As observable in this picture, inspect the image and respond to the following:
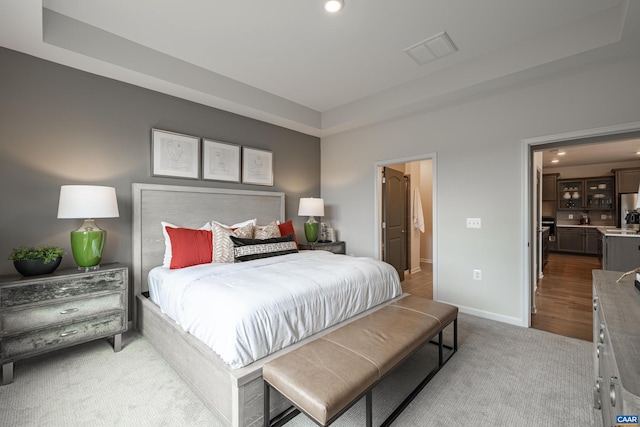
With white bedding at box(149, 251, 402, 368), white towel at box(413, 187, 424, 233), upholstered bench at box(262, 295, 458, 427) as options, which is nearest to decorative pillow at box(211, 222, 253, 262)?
white bedding at box(149, 251, 402, 368)

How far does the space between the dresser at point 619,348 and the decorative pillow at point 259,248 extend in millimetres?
2664

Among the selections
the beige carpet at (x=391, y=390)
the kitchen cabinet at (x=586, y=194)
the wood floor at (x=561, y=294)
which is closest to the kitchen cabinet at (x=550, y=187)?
the kitchen cabinet at (x=586, y=194)

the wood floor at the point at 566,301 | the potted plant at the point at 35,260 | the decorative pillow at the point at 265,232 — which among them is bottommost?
the wood floor at the point at 566,301

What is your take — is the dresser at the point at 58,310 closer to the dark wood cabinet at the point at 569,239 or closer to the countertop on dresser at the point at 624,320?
the countertop on dresser at the point at 624,320

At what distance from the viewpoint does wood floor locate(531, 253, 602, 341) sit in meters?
3.00

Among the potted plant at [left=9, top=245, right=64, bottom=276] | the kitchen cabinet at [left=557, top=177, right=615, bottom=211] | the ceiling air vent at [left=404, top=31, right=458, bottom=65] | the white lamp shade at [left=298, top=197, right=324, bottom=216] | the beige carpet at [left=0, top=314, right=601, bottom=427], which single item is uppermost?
the ceiling air vent at [left=404, top=31, right=458, bottom=65]

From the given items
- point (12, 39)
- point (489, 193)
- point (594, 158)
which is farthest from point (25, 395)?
point (594, 158)

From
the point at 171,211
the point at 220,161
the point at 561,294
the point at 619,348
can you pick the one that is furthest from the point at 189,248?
the point at 561,294

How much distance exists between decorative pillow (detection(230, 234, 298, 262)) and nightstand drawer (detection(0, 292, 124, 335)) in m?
1.10

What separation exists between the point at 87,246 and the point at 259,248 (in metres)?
1.51

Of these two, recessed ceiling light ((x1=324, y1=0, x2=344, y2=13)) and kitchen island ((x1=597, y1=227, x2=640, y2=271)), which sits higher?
recessed ceiling light ((x1=324, y1=0, x2=344, y2=13))

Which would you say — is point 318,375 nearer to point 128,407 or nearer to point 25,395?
point 128,407

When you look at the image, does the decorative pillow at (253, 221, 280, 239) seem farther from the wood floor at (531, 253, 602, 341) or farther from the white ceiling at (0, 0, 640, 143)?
the wood floor at (531, 253, 602, 341)

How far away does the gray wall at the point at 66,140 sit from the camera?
2.39 m
